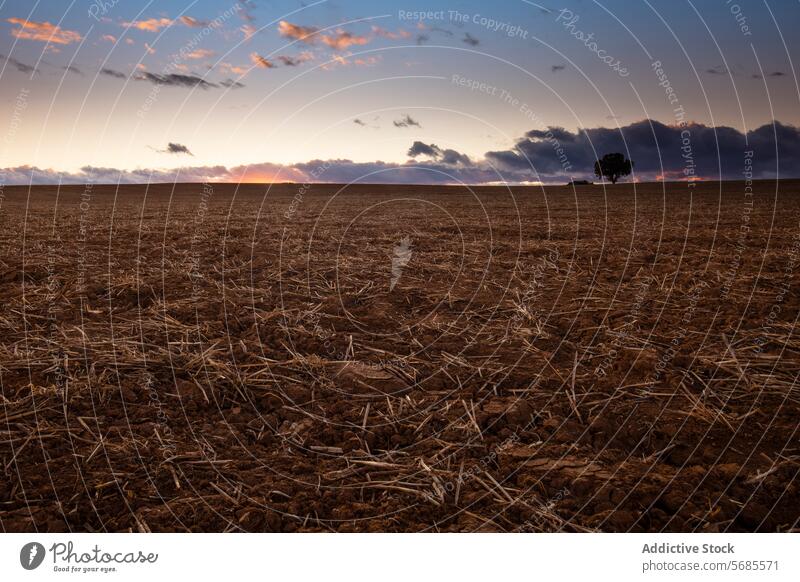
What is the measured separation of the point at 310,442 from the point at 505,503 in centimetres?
137

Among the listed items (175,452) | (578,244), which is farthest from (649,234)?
(175,452)

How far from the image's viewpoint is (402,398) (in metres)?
3.98

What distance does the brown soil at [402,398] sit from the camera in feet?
9.04

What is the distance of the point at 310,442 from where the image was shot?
132 inches

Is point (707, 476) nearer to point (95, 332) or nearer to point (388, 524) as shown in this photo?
point (388, 524)
